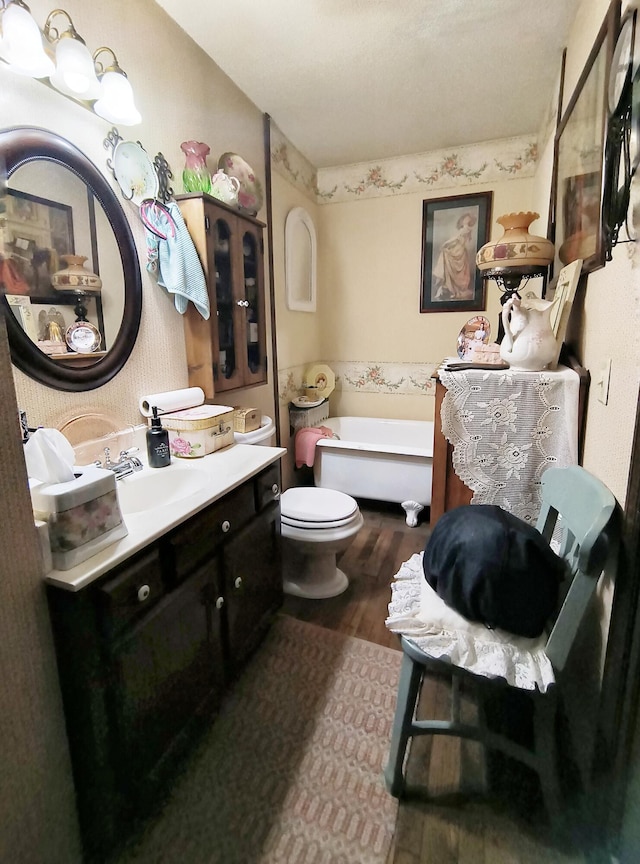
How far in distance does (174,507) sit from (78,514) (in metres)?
0.29

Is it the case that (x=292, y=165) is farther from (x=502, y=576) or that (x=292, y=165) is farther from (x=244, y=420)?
(x=502, y=576)

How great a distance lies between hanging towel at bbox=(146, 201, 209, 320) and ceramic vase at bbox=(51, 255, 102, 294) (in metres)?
0.29

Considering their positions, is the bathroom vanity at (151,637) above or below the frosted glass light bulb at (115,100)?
below

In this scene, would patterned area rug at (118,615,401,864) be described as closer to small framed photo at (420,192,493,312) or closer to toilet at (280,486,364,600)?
toilet at (280,486,364,600)

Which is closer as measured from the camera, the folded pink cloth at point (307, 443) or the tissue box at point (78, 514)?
the tissue box at point (78, 514)

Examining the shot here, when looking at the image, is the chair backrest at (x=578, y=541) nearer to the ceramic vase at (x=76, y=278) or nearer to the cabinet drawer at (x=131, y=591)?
the cabinet drawer at (x=131, y=591)

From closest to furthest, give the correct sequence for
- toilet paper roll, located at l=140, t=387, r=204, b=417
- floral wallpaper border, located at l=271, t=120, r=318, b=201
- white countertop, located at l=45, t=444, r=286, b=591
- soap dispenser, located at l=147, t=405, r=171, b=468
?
white countertop, located at l=45, t=444, r=286, b=591 < soap dispenser, located at l=147, t=405, r=171, b=468 < toilet paper roll, located at l=140, t=387, r=204, b=417 < floral wallpaper border, located at l=271, t=120, r=318, b=201

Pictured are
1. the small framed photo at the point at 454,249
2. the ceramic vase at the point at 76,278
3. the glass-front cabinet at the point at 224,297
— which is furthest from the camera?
the small framed photo at the point at 454,249

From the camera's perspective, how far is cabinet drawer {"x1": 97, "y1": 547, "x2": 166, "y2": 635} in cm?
93

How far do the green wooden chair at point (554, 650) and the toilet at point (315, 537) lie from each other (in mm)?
836

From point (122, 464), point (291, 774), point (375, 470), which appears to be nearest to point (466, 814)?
point (291, 774)

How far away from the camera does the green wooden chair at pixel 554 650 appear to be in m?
0.95

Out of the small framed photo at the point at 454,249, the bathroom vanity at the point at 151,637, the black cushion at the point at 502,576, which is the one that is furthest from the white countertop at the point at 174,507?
the small framed photo at the point at 454,249

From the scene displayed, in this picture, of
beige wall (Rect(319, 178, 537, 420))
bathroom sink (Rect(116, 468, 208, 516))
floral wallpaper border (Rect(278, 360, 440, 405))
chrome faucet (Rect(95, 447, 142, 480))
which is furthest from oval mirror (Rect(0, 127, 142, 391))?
beige wall (Rect(319, 178, 537, 420))
